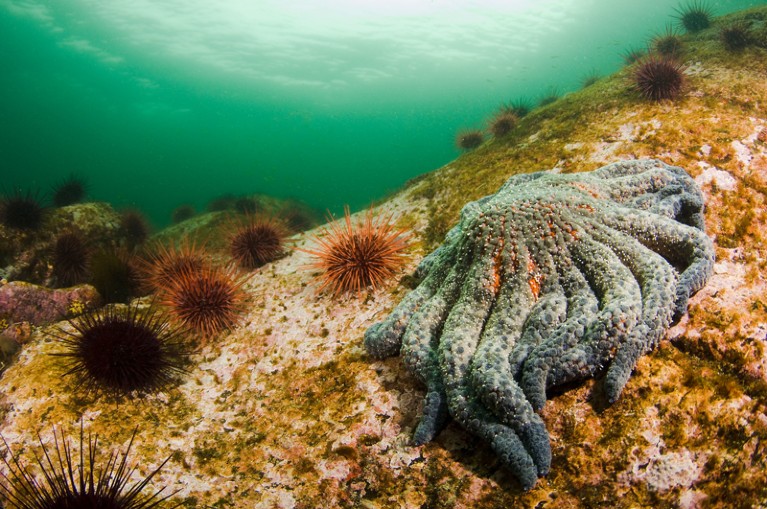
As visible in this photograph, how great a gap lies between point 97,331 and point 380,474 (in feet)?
10.1

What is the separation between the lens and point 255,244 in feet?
19.7

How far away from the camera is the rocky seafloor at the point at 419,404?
1.99 meters

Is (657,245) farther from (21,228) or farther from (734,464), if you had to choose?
(21,228)

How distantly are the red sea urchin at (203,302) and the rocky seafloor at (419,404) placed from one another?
24 cm

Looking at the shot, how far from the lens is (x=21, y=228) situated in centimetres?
744

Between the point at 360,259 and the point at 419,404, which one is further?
the point at 360,259

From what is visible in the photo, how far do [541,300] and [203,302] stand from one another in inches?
154

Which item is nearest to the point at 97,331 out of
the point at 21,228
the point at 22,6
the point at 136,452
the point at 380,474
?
the point at 136,452

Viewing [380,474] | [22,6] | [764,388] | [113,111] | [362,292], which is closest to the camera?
[764,388]

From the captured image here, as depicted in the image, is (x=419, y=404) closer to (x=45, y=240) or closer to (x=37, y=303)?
(x=37, y=303)

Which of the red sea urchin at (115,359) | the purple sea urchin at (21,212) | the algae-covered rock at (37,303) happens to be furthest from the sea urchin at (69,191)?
the red sea urchin at (115,359)

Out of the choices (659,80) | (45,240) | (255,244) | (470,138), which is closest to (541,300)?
(255,244)

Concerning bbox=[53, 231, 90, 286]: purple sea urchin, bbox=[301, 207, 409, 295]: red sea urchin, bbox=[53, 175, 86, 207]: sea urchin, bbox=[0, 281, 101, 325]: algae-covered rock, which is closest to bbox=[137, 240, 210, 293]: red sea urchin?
bbox=[0, 281, 101, 325]: algae-covered rock

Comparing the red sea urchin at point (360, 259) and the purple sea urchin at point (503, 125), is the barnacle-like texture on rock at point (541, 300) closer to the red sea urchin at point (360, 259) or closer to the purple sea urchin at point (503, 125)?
the red sea urchin at point (360, 259)
